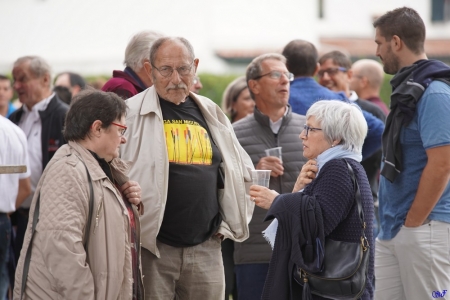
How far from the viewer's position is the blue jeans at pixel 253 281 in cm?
592

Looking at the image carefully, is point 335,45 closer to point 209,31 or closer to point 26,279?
point 209,31

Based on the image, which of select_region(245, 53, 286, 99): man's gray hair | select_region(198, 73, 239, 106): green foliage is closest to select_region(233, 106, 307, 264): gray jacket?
select_region(245, 53, 286, 99): man's gray hair

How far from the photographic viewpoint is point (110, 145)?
14.1 feet

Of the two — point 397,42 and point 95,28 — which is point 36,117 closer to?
point 397,42

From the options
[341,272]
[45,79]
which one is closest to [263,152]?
[341,272]

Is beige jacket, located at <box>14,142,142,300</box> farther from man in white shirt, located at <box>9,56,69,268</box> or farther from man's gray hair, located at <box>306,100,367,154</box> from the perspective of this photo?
man in white shirt, located at <box>9,56,69,268</box>

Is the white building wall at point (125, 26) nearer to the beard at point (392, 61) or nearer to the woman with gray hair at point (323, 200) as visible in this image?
the beard at point (392, 61)

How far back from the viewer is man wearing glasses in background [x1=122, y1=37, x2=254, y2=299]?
15.9ft

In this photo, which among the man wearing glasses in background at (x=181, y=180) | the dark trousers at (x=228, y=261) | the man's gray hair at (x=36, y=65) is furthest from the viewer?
the man's gray hair at (x=36, y=65)

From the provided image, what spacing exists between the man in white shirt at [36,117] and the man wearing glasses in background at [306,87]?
2.10 m

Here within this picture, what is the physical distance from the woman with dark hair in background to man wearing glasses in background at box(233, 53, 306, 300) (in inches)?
65.9

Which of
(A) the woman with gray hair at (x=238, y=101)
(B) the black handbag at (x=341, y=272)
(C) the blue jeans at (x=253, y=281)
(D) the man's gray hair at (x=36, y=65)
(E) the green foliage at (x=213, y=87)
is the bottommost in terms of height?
(E) the green foliage at (x=213, y=87)

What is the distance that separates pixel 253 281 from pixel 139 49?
1.90 metres

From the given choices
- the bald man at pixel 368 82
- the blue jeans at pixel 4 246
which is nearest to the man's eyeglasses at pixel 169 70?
the blue jeans at pixel 4 246
